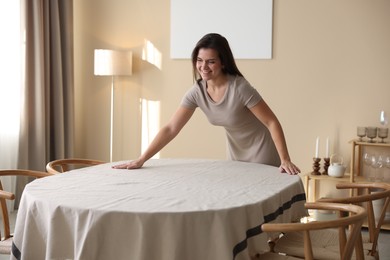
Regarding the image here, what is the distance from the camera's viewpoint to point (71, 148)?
549 cm

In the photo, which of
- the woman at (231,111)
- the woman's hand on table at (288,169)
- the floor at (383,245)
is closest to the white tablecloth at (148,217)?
the woman's hand on table at (288,169)

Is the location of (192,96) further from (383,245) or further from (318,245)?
(383,245)

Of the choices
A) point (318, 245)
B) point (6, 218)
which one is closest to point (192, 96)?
point (318, 245)

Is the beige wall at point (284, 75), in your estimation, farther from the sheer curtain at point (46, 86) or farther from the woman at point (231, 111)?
the woman at point (231, 111)

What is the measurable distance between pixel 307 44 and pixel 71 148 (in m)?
2.51

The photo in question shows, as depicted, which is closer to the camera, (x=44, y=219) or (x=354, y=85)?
(x=44, y=219)

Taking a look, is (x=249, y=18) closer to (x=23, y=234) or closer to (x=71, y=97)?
(x=71, y=97)

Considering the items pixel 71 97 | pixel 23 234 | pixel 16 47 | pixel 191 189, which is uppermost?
pixel 16 47

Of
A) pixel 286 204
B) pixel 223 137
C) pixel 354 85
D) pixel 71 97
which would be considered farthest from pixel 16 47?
pixel 286 204

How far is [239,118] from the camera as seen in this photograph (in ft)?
10.1

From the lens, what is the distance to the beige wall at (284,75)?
15.1 ft

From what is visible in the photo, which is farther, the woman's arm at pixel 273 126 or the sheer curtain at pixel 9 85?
the sheer curtain at pixel 9 85

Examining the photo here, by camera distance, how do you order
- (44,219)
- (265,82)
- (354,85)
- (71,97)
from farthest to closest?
(71,97) → (265,82) → (354,85) → (44,219)

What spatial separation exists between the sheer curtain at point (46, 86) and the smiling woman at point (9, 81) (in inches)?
3.2
